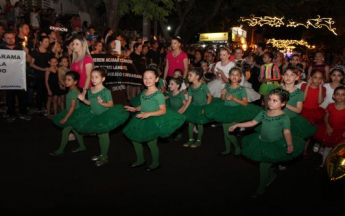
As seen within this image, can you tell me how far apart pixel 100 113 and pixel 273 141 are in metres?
2.79

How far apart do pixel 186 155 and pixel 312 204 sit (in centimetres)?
256

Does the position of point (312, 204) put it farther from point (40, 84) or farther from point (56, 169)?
point (40, 84)

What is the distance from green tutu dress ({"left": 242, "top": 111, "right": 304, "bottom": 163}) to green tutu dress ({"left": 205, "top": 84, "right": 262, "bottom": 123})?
1205 mm

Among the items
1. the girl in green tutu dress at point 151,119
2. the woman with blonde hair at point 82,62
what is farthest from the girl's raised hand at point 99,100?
the woman with blonde hair at point 82,62

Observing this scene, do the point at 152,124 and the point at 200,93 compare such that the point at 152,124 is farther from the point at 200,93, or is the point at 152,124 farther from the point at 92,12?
the point at 92,12

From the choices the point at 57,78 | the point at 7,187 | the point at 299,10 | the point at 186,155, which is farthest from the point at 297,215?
the point at 299,10

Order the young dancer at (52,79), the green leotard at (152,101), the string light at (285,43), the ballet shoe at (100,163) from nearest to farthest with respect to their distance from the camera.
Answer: the green leotard at (152,101) → the ballet shoe at (100,163) → the young dancer at (52,79) → the string light at (285,43)

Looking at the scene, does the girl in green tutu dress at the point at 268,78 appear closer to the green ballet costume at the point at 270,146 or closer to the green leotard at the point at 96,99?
the green ballet costume at the point at 270,146

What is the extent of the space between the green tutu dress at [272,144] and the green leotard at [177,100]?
7.39 ft

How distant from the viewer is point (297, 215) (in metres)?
4.48

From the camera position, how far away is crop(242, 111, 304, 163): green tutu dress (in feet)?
15.3

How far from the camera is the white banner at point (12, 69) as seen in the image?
876 cm

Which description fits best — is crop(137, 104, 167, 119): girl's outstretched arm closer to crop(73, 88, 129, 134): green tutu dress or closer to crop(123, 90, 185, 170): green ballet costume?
crop(123, 90, 185, 170): green ballet costume

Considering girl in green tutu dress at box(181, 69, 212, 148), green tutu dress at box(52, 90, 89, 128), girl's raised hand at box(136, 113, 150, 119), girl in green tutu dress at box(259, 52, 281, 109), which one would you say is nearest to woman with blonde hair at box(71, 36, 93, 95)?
green tutu dress at box(52, 90, 89, 128)
